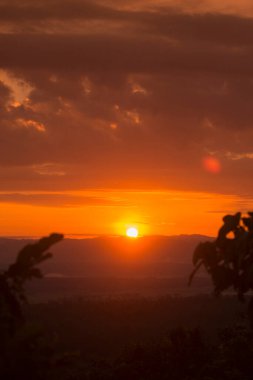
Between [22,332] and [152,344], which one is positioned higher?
[22,332]

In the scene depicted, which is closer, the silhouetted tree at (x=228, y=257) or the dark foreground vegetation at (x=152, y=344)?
the dark foreground vegetation at (x=152, y=344)

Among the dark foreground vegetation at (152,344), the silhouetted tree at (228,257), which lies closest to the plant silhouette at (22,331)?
the dark foreground vegetation at (152,344)

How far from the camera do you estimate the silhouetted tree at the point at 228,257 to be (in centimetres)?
841

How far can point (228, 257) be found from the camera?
28.0 feet

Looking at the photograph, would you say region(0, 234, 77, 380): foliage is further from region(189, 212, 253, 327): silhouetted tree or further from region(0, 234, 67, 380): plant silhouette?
region(189, 212, 253, 327): silhouetted tree

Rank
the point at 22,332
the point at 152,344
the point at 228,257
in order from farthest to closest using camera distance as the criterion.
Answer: the point at 152,344, the point at 228,257, the point at 22,332

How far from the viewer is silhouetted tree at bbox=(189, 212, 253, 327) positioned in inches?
331

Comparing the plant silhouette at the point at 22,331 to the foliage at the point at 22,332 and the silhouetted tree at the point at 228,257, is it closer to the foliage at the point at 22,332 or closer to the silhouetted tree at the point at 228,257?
the foliage at the point at 22,332

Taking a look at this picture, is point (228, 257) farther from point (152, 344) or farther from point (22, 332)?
point (152, 344)

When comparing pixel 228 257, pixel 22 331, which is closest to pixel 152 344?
pixel 228 257

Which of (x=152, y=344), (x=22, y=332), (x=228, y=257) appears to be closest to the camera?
(x=22, y=332)

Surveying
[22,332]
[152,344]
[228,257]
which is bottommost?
[152,344]

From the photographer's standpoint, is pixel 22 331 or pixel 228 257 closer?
pixel 22 331

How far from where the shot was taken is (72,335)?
60.9m
